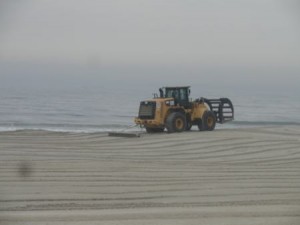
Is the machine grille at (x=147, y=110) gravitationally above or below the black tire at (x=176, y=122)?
above

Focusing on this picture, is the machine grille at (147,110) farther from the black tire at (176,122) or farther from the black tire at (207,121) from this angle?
the black tire at (207,121)

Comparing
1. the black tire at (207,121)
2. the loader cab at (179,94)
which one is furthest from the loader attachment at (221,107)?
the loader cab at (179,94)

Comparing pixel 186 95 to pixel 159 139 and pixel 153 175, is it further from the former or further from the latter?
pixel 153 175

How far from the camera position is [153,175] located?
988 centimetres

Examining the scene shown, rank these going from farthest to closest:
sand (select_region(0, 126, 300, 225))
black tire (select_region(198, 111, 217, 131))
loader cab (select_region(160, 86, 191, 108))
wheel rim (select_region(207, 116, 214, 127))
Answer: wheel rim (select_region(207, 116, 214, 127)), black tire (select_region(198, 111, 217, 131)), loader cab (select_region(160, 86, 191, 108)), sand (select_region(0, 126, 300, 225))

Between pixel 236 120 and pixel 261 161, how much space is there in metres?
20.1

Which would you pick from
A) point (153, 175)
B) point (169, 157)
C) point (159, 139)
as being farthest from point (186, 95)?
point (153, 175)

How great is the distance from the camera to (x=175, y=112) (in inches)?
697

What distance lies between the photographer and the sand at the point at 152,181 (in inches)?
273

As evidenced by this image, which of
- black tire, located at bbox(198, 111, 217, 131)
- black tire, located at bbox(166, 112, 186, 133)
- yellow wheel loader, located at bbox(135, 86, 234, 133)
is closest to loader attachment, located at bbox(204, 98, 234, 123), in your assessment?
yellow wheel loader, located at bbox(135, 86, 234, 133)

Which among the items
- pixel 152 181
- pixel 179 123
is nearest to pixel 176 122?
pixel 179 123

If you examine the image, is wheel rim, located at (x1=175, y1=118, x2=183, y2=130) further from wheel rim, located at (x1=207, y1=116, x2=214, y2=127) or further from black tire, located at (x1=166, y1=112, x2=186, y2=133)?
wheel rim, located at (x1=207, y1=116, x2=214, y2=127)

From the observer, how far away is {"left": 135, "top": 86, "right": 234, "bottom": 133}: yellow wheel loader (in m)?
17.5

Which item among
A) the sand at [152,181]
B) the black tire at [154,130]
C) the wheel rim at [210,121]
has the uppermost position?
the wheel rim at [210,121]
